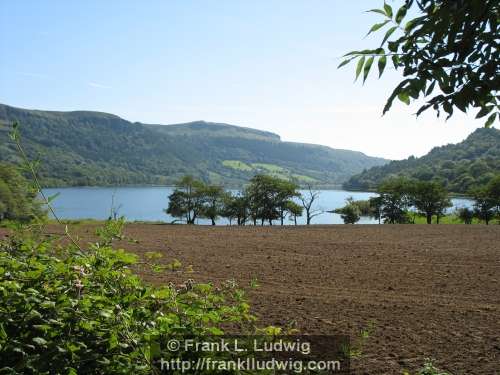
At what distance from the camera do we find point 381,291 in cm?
902

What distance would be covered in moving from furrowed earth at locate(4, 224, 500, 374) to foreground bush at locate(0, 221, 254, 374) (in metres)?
1.35

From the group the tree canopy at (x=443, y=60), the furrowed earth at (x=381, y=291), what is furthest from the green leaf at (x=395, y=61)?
the furrowed earth at (x=381, y=291)

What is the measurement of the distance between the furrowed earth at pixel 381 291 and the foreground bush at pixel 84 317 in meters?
1.35

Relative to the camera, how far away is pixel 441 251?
50.5 feet

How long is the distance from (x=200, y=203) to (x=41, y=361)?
217ft

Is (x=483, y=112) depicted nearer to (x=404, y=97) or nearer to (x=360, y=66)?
(x=404, y=97)

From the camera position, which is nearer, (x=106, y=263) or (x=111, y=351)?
(x=111, y=351)

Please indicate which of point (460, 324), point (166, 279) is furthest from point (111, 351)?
point (166, 279)

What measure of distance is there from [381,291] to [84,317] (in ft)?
25.1

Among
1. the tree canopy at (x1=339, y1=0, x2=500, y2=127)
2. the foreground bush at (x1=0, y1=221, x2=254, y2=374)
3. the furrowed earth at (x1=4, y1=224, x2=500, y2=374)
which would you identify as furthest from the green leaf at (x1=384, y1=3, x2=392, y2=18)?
the furrowed earth at (x1=4, y1=224, x2=500, y2=374)

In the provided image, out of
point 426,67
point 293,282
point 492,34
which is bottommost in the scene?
point 293,282

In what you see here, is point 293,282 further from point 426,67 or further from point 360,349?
point 426,67

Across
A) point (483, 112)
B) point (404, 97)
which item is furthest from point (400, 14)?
point (483, 112)

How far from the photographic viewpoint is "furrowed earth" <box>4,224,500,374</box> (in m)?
5.27
